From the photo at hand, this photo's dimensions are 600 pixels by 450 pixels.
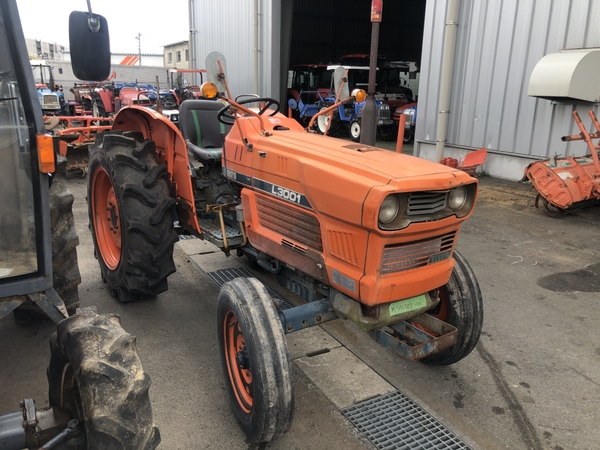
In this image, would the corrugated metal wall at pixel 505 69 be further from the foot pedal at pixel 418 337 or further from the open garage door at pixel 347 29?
Result: the open garage door at pixel 347 29

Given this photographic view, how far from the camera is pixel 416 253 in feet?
7.79

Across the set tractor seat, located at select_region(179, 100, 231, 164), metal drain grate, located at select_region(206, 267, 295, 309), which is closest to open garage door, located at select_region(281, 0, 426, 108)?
tractor seat, located at select_region(179, 100, 231, 164)

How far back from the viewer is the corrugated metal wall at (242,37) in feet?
42.7

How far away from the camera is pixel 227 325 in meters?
2.60

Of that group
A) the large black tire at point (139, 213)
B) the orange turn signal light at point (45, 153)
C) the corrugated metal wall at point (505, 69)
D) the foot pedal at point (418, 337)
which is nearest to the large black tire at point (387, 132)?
the corrugated metal wall at point (505, 69)

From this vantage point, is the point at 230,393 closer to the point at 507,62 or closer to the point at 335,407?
the point at 335,407

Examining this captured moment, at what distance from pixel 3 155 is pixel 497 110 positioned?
8362 mm

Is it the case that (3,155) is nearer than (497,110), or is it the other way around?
(3,155)

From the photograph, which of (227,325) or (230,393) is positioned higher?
(227,325)

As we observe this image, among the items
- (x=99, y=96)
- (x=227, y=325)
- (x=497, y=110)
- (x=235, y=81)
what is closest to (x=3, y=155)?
(x=227, y=325)

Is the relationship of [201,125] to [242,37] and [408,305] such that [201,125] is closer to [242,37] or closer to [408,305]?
[408,305]

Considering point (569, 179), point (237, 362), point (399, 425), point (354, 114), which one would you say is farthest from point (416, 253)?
point (354, 114)

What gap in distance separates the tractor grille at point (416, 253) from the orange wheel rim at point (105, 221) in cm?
238

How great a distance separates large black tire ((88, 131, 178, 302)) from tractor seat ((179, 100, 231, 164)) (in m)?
0.60
